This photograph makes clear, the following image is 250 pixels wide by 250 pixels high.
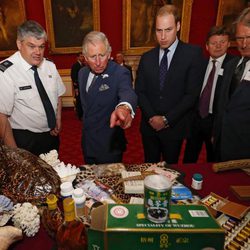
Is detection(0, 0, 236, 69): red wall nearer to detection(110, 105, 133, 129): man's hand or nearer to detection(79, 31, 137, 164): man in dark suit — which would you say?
detection(79, 31, 137, 164): man in dark suit

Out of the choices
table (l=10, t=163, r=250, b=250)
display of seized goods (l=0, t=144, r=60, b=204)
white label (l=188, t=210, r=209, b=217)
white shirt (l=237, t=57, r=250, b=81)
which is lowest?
table (l=10, t=163, r=250, b=250)

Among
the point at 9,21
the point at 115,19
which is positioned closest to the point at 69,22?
the point at 115,19

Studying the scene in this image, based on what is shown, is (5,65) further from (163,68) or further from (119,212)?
(119,212)

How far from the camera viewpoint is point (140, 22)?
6.55 m

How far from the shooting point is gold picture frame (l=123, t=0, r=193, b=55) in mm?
6379

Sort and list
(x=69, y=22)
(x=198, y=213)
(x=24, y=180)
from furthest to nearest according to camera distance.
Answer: (x=69, y=22) < (x=24, y=180) < (x=198, y=213)

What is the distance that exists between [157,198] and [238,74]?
191cm

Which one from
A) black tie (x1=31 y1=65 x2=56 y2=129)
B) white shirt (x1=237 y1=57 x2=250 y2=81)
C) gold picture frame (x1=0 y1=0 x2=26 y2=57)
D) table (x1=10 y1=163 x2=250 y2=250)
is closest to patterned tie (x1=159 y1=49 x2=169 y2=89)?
white shirt (x1=237 y1=57 x2=250 y2=81)

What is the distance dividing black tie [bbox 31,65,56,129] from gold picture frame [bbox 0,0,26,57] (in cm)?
439

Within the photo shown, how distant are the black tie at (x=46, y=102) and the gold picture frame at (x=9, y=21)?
173 inches

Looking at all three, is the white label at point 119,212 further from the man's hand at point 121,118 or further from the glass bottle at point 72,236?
the man's hand at point 121,118

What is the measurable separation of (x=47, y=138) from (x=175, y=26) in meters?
1.72

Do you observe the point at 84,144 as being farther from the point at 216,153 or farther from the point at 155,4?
the point at 155,4

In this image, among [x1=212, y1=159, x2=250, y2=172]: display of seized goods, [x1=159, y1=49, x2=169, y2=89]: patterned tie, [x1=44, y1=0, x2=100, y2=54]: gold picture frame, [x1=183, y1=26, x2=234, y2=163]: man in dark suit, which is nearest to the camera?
[x1=212, y1=159, x2=250, y2=172]: display of seized goods
